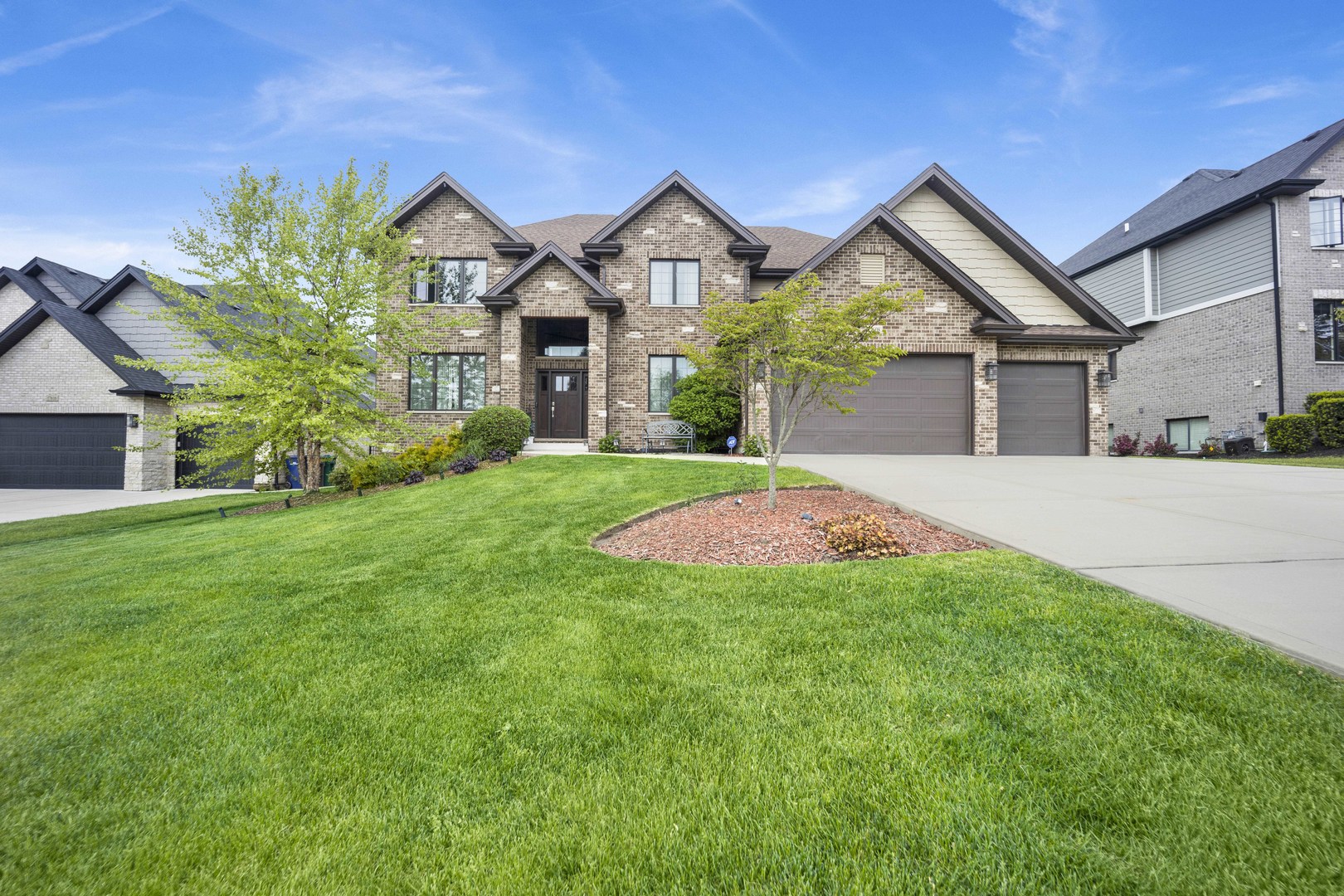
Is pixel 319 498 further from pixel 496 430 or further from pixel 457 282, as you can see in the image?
pixel 457 282

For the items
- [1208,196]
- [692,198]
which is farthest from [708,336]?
[1208,196]

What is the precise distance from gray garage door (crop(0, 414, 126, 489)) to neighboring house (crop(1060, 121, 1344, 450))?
3300cm

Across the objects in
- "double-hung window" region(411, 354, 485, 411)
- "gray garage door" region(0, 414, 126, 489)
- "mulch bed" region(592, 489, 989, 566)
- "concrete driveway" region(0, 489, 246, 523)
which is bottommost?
"concrete driveway" region(0, 489, 246, 523)

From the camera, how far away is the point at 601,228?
20.3 metres

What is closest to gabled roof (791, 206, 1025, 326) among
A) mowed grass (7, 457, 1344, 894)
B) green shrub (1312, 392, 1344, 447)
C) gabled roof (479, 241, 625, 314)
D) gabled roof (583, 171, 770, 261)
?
gabled roof (583, 171, 770, 261)

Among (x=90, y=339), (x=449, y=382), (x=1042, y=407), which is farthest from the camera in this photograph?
(x=449, y=382)

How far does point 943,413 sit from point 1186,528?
982cm

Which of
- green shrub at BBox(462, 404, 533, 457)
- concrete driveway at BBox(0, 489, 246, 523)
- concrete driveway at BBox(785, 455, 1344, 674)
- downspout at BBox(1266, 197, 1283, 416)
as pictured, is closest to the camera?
concrete driveway at BBox(785, 455, 1344, 674)

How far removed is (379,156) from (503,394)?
22.1 ft

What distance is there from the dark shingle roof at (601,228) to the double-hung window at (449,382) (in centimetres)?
453

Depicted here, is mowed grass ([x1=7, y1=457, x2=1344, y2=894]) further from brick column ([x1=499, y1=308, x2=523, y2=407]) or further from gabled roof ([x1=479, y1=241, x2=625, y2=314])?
gabled roof ([x1=479, y1=241, x2=625, y2=314])

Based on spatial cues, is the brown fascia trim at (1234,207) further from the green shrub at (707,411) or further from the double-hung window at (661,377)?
the double-hung window at (661,377)

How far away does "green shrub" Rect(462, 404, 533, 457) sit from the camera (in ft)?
43.1

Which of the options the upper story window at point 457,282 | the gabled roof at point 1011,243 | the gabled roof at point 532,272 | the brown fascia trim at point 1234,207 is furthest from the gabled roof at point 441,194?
the brown fascia trim at point 1234,207
